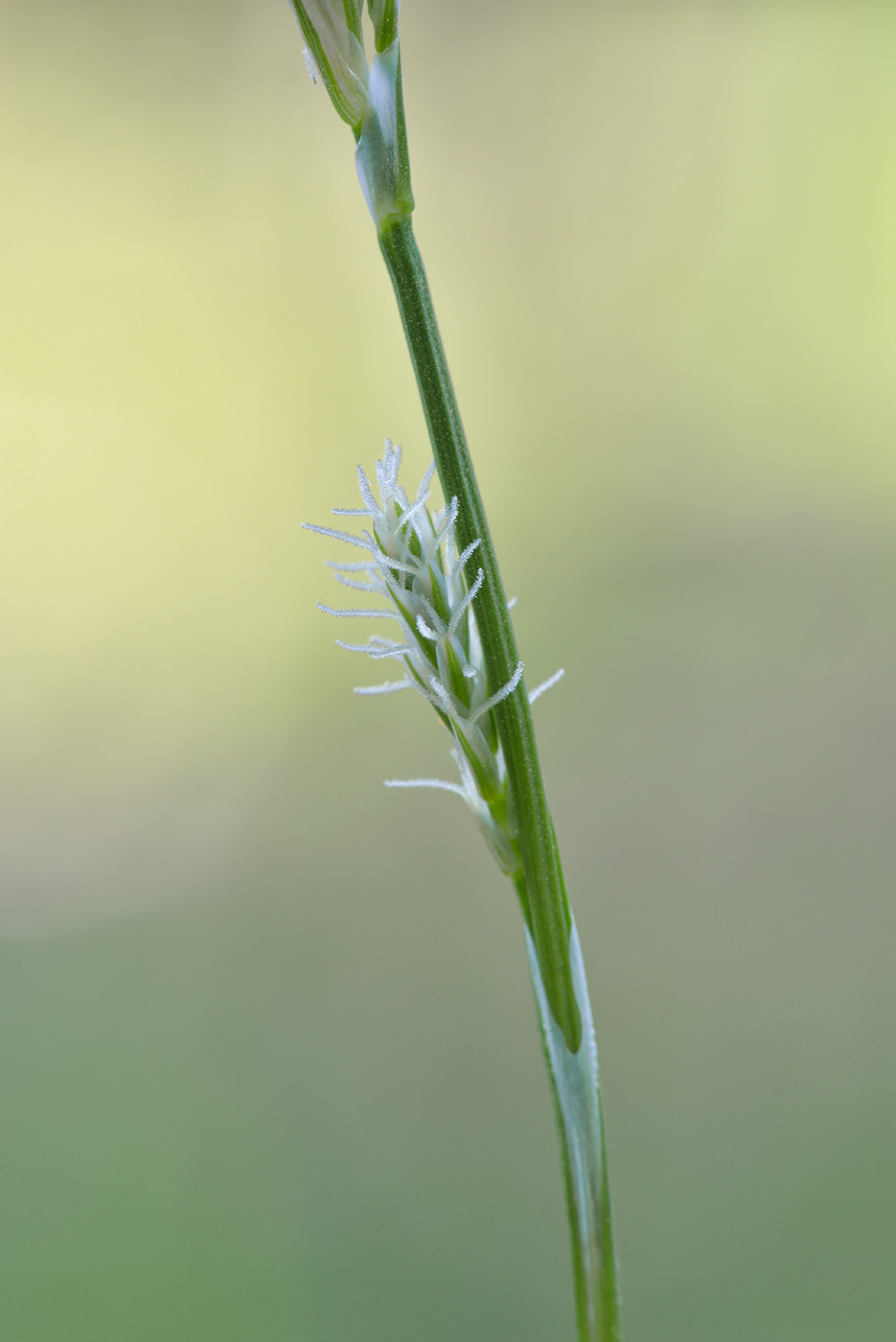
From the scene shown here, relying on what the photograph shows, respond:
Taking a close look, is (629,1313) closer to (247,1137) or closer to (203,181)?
(247,1137)

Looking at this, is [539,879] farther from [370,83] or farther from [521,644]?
[521,644]

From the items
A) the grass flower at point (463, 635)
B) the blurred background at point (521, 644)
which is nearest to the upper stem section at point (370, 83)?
the grass flower at point (463, 635)

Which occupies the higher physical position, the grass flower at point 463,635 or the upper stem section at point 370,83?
the upper stem section at point 370,83

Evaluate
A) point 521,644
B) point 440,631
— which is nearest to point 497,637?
point 440,631

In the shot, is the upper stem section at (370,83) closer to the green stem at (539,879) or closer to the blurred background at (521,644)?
the green stem at (539,879)

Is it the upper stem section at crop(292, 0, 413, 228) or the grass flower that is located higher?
the upper stem section at crop(292, 0, 413, 228)

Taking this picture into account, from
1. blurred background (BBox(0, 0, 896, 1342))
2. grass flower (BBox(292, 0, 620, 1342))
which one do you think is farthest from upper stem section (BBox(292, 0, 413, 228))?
blurred background (BBox(0, 0, 896, 1342))

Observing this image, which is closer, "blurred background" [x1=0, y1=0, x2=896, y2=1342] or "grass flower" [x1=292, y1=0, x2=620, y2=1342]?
"grass flower" [x1=292, y1=0, x2=620, y2=1342]

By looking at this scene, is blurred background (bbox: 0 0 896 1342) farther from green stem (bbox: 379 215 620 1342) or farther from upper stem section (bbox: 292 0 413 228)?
upper stem section (bbox: 292 0 413 228)
